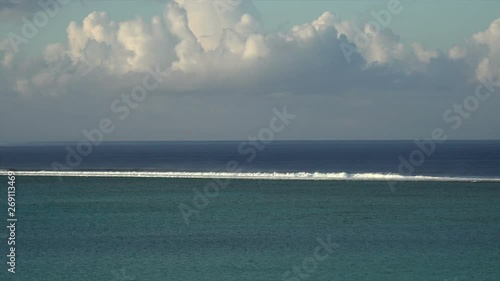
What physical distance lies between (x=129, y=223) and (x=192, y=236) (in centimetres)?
624

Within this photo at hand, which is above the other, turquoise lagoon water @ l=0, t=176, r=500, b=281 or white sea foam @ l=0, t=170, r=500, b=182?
white sea foam @ l=0, t=170, r=500, b=182

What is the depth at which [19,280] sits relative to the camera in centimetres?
2677

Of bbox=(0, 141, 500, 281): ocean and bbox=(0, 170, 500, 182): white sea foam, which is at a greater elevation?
bbox=(0, 170, 500, 182): white sea foam

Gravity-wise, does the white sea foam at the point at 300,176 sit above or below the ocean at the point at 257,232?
above

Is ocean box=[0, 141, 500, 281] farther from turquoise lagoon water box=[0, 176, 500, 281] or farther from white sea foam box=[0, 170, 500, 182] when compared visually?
white sea foam box=[0, 170, 500, 182]

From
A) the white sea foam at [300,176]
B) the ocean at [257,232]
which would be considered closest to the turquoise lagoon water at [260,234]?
the ocean at [257,232]

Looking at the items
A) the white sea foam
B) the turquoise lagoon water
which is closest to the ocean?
the turquoise lagoon water

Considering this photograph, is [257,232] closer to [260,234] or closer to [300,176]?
[260,234]

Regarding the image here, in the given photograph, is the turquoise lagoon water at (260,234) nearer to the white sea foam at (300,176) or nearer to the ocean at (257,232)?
the ocean at (257,232)

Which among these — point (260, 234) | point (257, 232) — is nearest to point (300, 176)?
point (257, 232)

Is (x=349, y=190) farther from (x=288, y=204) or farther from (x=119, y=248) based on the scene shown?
(x=119, y=248)

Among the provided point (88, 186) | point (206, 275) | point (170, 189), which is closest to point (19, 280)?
point (206, 275)

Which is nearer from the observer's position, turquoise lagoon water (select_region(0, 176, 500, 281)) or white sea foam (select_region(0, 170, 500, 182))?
turquoise lagoon water (select_region(0, 176, 500, 281))

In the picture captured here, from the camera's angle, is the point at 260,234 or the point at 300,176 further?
the point at 300,176
